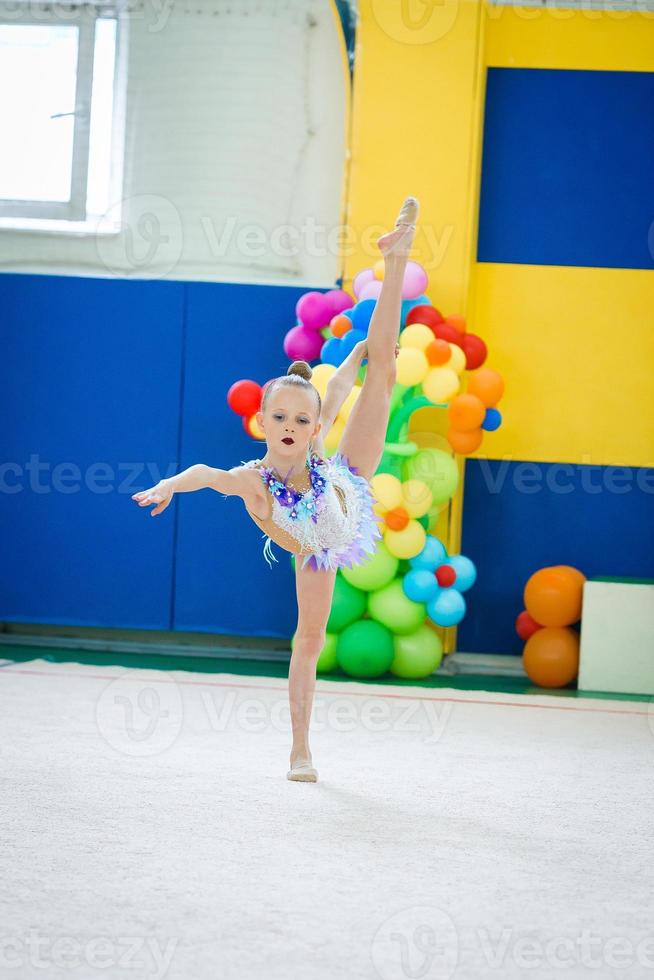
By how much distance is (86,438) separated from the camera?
5.12 m

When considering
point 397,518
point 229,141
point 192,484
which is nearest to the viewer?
point 192,484

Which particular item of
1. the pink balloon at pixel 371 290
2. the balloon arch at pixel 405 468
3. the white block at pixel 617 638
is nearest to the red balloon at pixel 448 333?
the balloon arch at pixel 405 468

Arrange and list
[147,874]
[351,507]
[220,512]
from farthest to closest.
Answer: [220,512] → [351,507] → [147,874]

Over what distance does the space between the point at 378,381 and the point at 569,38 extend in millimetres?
2919

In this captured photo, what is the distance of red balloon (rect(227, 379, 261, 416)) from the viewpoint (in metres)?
4.46

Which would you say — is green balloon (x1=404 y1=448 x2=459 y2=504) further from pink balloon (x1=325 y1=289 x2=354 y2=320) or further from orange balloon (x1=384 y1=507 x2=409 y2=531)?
pink balloon (x1=325 y1=289 x2=354 y2=320)

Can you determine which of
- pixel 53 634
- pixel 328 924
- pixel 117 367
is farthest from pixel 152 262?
pixel 328 924

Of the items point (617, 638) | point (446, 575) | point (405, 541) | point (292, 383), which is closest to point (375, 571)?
point (405, 541)

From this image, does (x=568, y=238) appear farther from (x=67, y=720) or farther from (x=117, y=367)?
(x=67, y=720)

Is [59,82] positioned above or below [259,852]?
above

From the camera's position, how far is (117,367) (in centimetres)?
510

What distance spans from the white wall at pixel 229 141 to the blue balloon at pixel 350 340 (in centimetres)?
107

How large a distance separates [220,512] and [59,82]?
7.16 feet

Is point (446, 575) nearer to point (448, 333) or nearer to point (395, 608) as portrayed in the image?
point (395, 608)
